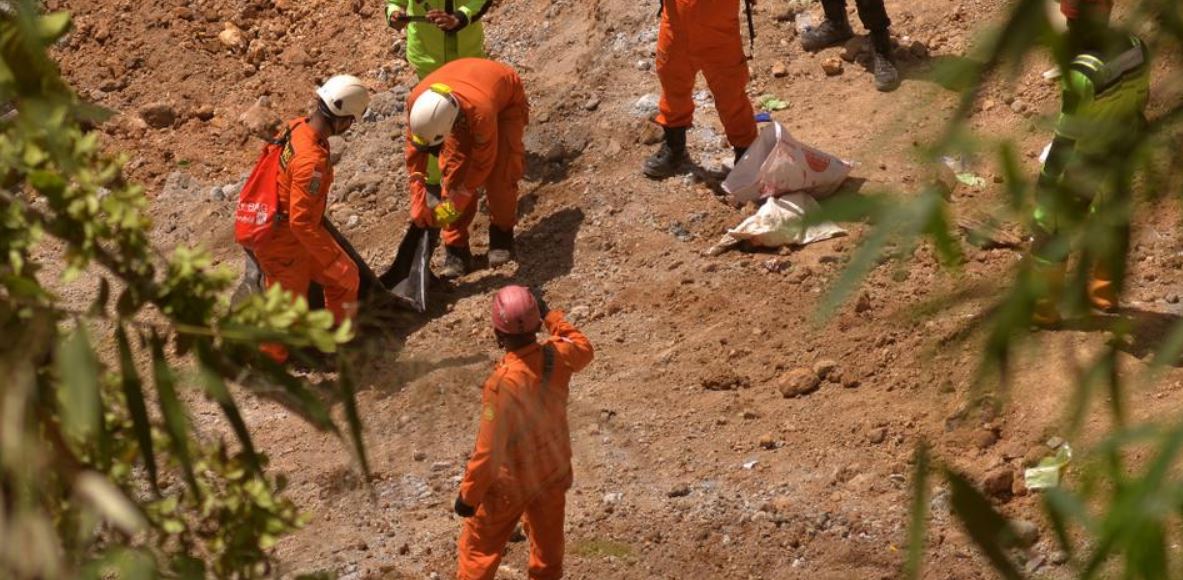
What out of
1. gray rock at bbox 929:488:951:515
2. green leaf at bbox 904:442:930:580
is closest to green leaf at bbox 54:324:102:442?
green leaf at bbox 904:442:930:580

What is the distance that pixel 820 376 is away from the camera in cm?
743

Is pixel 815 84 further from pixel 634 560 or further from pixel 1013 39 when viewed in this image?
pixel 1013 39

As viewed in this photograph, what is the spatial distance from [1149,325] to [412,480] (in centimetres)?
319

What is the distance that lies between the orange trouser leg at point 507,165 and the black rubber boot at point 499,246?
0.53ft

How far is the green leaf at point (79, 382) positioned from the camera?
2.24 m

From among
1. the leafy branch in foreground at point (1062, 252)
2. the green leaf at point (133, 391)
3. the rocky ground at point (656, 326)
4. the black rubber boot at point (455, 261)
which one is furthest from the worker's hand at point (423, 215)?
the leafy branch in foreground at point (1062, 252)

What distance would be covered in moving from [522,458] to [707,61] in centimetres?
333

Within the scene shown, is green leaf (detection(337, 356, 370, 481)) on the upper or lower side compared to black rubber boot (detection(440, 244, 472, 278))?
upper

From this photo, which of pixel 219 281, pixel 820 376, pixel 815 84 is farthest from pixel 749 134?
pixel 219 281

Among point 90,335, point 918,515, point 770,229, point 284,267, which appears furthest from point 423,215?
point 918,515

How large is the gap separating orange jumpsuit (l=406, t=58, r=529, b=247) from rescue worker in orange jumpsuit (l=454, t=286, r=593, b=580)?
2.50 metres

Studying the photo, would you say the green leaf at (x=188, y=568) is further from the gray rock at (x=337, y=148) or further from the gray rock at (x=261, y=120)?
the gray rock at (x=261, y=120)

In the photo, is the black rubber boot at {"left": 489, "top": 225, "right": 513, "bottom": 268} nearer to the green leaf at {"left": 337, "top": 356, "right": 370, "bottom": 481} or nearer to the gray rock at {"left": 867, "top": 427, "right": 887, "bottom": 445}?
the gray rock at {"left": 867, "top": 427, "right": 887, "bottom": 445}

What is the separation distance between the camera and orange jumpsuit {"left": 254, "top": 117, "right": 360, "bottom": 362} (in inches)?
302
